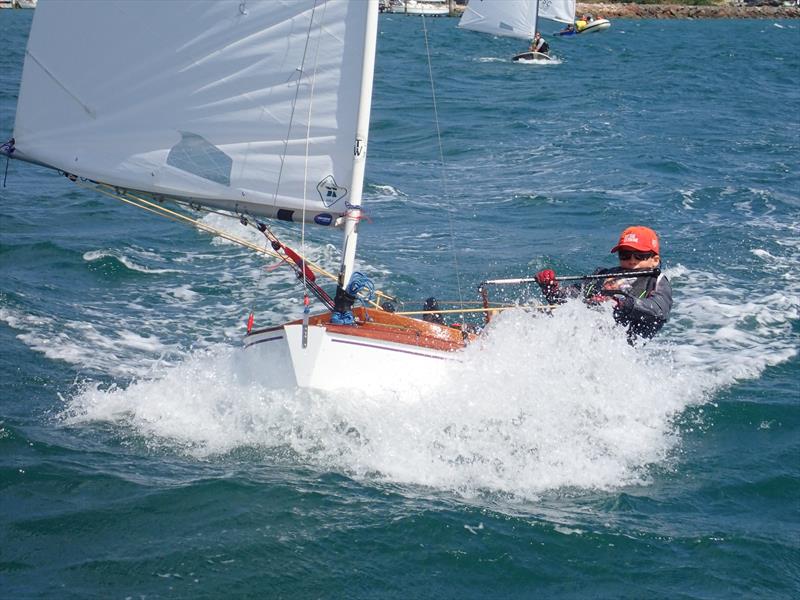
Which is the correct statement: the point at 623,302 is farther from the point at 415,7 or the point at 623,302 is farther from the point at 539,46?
the point at 415,7

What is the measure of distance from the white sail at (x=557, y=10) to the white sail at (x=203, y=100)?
4034 cm

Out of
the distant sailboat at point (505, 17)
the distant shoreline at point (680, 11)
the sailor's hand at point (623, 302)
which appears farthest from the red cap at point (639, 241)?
the distant shoreline at point (680, 11)

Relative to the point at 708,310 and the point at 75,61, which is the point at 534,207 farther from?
the point at 75,61

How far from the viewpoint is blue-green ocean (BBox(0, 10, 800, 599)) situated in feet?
22.2

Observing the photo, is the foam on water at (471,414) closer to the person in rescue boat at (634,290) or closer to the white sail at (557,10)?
the person in rescue boat at (634,290)

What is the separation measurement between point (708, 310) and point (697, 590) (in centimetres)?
652

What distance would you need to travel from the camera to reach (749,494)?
26.5ft

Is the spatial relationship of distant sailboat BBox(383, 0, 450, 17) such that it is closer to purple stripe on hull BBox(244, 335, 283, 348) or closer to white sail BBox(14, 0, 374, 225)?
white sail BBox(14, 0, 374, 225)

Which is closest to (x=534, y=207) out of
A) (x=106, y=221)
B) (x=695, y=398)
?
(x=106, y=221)

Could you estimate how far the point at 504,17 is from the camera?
4388 centimetres

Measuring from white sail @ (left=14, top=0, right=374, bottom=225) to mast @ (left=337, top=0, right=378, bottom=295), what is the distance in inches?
1.5

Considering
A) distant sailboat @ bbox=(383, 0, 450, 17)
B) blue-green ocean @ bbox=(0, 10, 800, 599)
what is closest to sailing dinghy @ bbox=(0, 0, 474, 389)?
blue-green ocean @ bbox=(0, 10, 800, 599)

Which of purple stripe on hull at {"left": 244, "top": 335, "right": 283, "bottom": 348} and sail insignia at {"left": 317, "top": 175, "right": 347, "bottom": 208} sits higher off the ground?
sail insignia at {"left": 317, "top": 175, "right": 347, "bottom": 208}

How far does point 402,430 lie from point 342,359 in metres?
0.69
